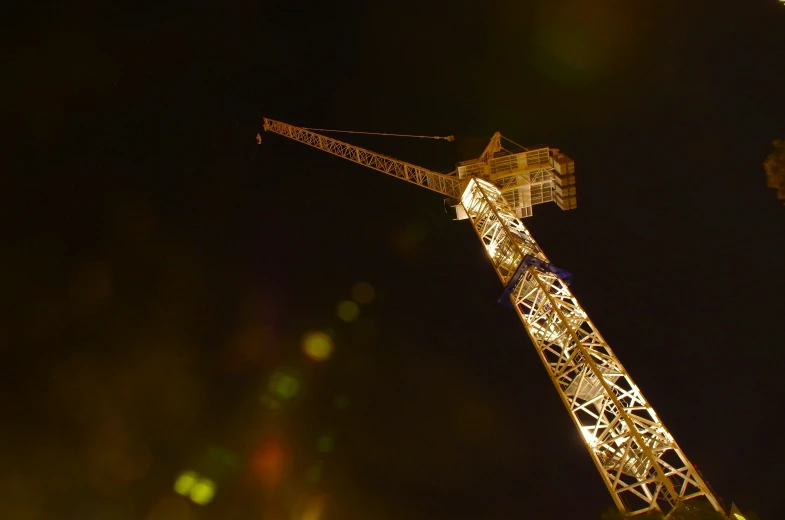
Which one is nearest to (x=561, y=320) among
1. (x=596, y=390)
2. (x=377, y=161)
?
(x=596, y=390)

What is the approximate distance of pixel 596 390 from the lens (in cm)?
2495

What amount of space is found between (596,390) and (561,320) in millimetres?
3138

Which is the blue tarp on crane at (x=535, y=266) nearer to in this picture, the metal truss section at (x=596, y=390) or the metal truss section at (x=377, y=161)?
the metal truss section at (x=596, y=390)

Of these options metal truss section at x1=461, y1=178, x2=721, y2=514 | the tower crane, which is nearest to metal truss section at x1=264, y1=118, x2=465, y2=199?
the tower crane

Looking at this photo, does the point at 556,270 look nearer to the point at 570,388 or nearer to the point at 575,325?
the point at 575,325

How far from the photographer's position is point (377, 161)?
178 feet

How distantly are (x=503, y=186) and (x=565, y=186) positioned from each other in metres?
4.25

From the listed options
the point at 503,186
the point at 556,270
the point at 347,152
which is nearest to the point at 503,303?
the point at 556,270

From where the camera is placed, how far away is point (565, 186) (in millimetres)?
39031

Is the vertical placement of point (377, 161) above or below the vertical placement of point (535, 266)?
above

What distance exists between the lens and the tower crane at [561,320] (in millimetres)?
21250

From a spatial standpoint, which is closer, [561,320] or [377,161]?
[561,320]

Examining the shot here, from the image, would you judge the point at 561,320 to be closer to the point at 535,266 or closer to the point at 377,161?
the point at 535,266

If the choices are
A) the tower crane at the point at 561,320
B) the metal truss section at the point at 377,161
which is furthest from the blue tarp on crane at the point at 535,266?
the metal truss section at the point at 377,161
